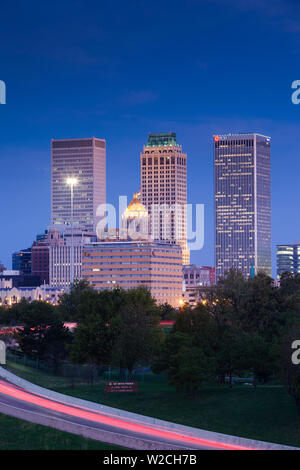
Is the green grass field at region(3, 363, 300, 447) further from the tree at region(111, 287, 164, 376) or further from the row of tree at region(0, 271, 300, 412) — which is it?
the tree at region(111, 287, 164, 376)

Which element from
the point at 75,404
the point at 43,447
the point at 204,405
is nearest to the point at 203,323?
the point at 204,405

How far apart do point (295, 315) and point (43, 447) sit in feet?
159

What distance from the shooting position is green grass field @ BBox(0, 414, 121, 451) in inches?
1940

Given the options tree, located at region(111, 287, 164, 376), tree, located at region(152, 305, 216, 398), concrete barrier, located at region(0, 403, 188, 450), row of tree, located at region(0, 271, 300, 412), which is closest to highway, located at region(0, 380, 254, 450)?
concrete barrier, located at region(0, 403, 188, 450)

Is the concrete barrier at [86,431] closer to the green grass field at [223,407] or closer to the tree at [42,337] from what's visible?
the green grass field at [223,407]

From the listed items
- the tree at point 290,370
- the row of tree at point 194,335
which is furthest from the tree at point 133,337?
the tree at point 290,370

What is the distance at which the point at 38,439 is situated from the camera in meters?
50.9

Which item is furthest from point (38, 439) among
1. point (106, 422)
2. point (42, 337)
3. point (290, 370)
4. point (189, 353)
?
point (42, 337)

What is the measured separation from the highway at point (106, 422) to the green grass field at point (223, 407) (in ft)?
24.4

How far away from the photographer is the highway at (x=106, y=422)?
164 feet

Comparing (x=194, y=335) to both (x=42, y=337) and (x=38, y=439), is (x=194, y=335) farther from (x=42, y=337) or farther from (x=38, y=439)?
(x=38, y=439)

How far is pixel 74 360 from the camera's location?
101688 mm

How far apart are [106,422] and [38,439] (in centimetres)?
665
